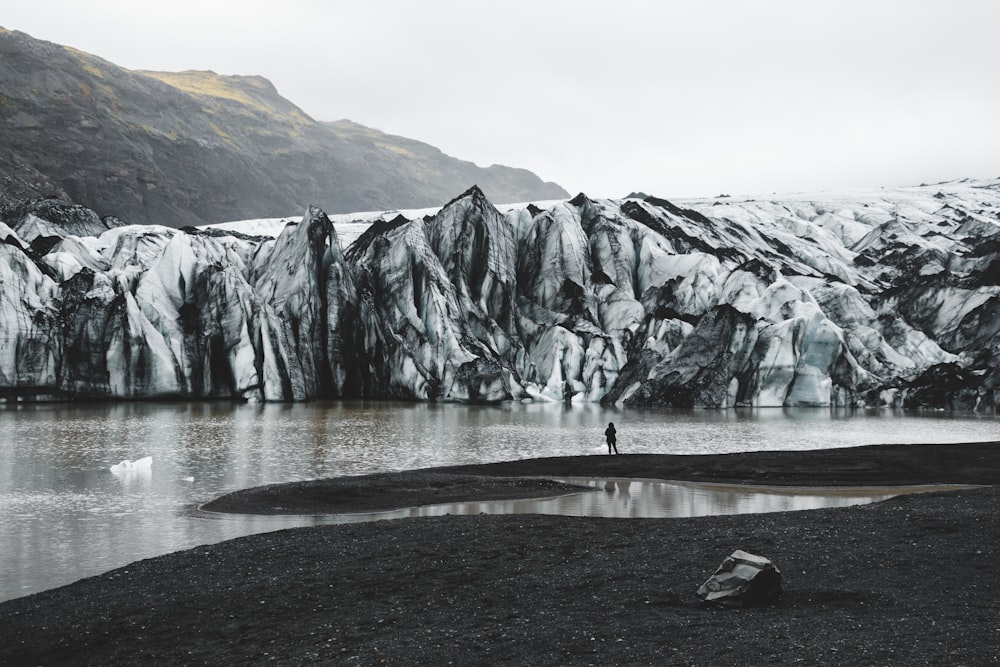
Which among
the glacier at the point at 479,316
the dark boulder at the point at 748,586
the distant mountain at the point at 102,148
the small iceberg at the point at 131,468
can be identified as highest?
the distant mountain at the point at 102,148

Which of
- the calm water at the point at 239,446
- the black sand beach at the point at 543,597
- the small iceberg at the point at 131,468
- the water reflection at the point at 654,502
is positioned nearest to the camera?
the black sand beach at the point at 543,597

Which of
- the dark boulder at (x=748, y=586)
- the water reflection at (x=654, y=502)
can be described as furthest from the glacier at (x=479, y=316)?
the dark boulder at (x=748, y=586)

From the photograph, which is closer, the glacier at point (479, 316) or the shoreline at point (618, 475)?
the shoreline at point (618, 475)

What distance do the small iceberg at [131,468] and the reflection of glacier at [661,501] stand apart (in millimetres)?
8923

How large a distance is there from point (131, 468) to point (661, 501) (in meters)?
14.8

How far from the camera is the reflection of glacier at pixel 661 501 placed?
19516 millimetres

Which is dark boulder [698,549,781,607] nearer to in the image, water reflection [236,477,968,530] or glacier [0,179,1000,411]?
water reflection [236,477,968,530]

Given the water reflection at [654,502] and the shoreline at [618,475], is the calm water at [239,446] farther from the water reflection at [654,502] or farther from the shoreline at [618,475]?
the shoreline at [618,475]

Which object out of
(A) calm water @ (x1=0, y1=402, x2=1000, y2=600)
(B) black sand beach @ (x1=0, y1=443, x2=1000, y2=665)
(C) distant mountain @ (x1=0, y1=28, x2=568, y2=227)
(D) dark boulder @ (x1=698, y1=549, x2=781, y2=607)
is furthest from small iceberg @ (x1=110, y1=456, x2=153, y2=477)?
(C) distant mountain @ (x1=0, y1=28, x2=568, y2=227)

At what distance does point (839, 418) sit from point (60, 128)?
432 feet

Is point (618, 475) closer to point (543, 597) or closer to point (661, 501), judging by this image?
point (661, 501)

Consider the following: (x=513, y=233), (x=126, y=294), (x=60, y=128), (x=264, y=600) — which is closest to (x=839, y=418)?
(x=513, y=233)

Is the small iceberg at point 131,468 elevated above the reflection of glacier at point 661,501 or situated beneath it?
elevated above

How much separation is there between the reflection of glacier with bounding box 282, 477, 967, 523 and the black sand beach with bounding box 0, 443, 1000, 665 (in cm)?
253
